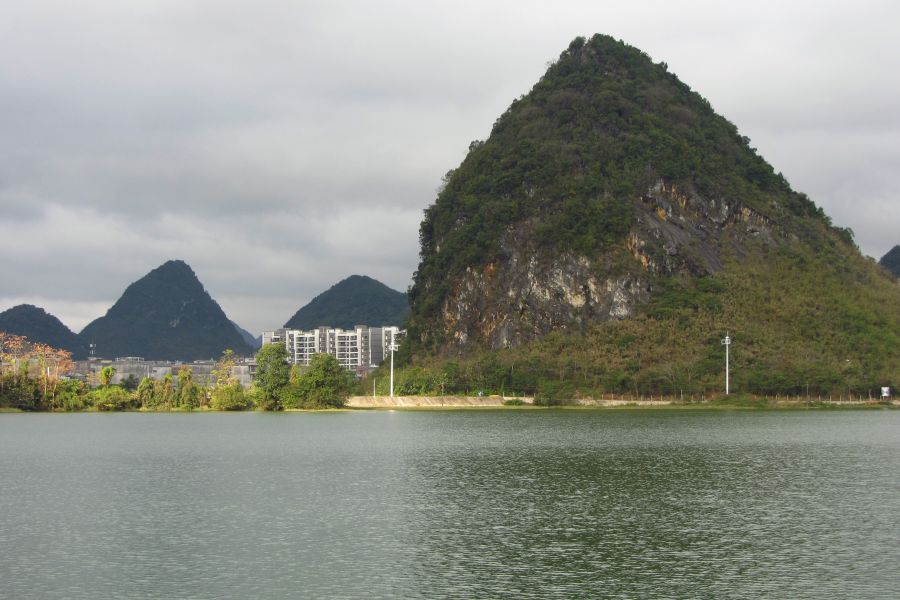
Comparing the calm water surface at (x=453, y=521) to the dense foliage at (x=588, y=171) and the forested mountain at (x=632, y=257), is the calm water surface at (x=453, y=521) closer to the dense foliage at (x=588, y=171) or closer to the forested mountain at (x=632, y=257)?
the forested mountain at (x=632, y=257)

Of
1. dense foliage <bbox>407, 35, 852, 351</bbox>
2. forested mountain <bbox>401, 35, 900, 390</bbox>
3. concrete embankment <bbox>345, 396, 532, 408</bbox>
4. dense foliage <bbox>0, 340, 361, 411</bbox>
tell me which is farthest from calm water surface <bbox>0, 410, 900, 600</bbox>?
dense foliage <bbox>407, 35, 852, 351</bbox>

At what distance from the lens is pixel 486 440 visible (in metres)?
48.8

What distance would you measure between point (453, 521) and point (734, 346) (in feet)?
289

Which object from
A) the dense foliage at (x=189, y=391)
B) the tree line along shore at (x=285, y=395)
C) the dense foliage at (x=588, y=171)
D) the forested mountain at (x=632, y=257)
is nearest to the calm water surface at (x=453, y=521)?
the dense foliage at (x=189, y=391)

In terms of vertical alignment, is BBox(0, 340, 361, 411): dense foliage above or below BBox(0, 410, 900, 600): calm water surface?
above

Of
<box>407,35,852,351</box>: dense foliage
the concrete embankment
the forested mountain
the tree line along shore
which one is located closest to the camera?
the tree line along shore

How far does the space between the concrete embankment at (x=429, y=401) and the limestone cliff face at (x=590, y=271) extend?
22953mm

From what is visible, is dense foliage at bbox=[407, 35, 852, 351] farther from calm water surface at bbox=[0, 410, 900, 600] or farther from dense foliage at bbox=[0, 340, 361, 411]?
calm water surface at bbox=[0, 410, 900, 600]

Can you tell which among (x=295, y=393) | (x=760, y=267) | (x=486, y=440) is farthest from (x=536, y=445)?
(x=760, y=267)

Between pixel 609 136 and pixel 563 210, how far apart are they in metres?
20.0

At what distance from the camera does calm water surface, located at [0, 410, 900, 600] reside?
1652cm

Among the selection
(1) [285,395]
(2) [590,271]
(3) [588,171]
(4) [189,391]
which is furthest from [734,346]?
(4) [189,391]

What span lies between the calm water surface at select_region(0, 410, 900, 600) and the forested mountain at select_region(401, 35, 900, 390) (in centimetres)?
6130

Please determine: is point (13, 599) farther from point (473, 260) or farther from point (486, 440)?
point (473, 260)
